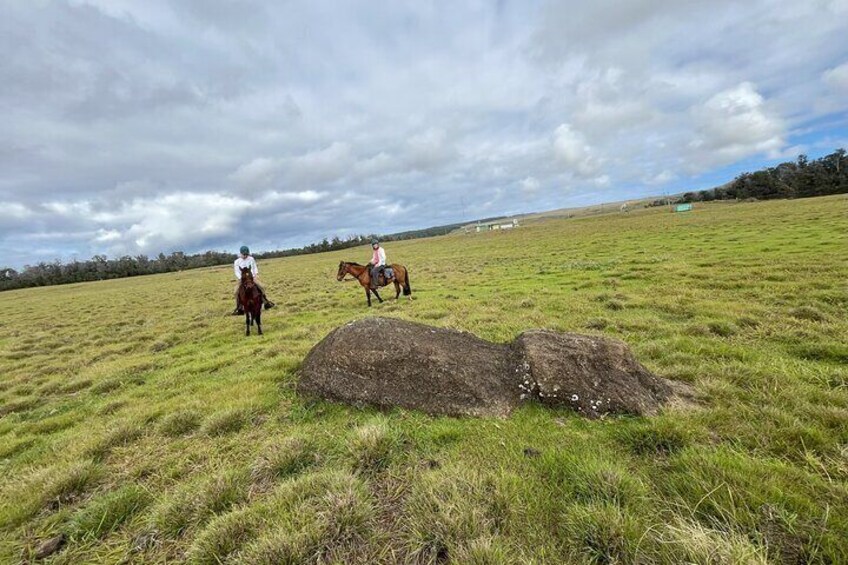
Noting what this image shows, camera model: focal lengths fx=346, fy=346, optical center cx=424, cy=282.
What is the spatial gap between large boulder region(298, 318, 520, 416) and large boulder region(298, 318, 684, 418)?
2cm

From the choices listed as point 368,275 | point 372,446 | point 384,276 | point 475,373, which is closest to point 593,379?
point 475,373

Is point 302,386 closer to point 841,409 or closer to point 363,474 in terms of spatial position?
point 363,474

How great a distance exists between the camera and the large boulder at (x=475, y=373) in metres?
4.87

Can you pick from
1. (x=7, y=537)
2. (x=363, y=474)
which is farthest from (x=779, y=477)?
(x=7, y=537)

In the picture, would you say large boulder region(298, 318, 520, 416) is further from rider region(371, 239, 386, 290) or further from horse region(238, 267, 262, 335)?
rider region(371, 239, 386, 290)

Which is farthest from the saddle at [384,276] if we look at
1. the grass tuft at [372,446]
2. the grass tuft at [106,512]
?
the grass tuft at [106,512]

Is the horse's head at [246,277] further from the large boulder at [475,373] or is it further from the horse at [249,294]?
the large boulder at [475,373]

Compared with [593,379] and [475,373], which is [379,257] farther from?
[593,379]

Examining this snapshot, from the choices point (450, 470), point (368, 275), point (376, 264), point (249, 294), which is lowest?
point (450, 470)

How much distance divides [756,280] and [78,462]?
18.5 meters

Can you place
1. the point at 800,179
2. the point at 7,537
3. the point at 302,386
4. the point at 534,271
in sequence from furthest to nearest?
1. the point at 800,179
2. the point at 534,271
3. the point at 302,386
4. the point at 7,537

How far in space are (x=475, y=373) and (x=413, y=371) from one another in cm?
99

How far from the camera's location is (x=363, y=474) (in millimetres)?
3928

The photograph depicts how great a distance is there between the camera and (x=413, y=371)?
5602 mm
